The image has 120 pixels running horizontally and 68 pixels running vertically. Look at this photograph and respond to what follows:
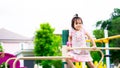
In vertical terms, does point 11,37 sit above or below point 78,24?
above

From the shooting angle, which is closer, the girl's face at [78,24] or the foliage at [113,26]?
the girl's face at [78,24]

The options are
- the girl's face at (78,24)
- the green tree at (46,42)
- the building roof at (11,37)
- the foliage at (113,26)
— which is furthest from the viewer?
the building roof at (11,37)

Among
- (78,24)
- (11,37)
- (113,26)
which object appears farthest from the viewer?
(11,37)

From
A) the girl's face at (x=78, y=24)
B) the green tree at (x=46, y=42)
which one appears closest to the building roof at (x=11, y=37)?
the green tree at (x=46, y=42)

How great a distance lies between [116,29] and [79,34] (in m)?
25.0

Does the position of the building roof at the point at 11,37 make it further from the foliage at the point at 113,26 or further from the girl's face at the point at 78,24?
the girl's face at the point at 78,24

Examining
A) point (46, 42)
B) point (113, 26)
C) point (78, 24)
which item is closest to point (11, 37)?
point (46, 42)

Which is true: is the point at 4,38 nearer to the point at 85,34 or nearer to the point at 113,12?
the point at 113,12

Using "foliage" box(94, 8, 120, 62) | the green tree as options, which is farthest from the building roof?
"foliage" box(94, 8, 120, 62)

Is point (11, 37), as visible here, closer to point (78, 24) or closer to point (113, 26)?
point (113, 26)

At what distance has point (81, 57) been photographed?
22.9 feet

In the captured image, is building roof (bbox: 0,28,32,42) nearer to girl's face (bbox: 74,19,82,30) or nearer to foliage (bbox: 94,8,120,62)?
foliage (bbox: 94,8,120,62)

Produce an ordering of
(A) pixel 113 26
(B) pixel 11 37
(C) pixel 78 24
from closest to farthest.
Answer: (C) pixel 78 24 < (A) pixel 113 26 < (B) pixel 11 37

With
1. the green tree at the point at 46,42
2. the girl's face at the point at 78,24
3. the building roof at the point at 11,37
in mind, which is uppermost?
the building roof at the point at 11,37
